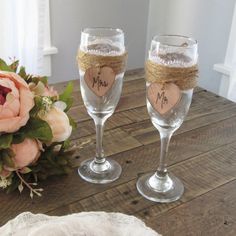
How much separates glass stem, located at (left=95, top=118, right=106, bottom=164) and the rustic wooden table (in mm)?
49

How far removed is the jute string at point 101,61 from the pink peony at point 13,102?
0.11m

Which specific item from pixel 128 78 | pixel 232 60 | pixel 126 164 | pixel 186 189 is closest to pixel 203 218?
pixel 186 189

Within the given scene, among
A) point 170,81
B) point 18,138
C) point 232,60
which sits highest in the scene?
point 170,81

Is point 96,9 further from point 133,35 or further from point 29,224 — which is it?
point 29,224

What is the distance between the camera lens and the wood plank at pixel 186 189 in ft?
2.09

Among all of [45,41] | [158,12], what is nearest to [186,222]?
[45,41]

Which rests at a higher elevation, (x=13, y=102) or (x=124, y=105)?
(x=13, y=102)

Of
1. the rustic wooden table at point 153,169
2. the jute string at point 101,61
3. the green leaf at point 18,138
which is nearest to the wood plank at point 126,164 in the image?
the rustic wooden table at point 153,169

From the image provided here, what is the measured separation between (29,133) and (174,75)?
278 mm

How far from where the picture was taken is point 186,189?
71cm

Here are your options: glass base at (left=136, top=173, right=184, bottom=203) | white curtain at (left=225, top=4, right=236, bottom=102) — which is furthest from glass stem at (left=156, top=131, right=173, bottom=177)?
white curtain at (left=225, top=4, right=236, bottom=102)

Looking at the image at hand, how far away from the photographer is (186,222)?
0.61 metres

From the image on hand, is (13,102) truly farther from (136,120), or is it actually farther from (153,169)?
(136,120)

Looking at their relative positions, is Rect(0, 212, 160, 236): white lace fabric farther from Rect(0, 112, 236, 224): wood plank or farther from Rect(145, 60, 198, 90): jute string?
Rect(145, 60, 198, 90): jute string
